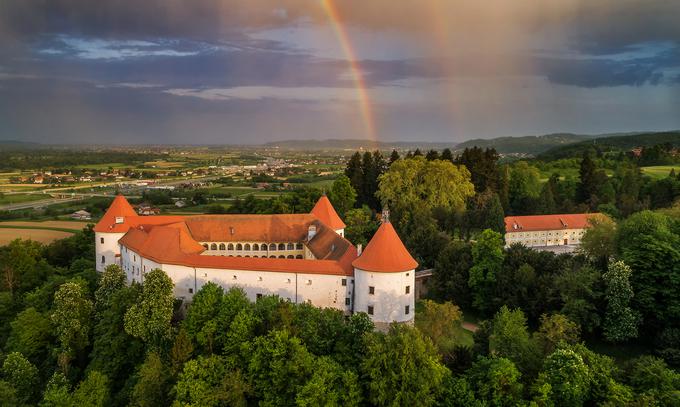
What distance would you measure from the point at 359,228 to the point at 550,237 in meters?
25.6

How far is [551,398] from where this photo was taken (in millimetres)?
26516

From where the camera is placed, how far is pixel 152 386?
30.9 meters

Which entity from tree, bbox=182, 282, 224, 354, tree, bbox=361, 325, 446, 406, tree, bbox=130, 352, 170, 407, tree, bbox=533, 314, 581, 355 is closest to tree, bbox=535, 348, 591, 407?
tree, bbox=533, 314, 581, 355

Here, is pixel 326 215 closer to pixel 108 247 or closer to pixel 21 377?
pixel 108 247

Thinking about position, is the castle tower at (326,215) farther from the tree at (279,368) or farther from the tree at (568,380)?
the tree at (568,380)

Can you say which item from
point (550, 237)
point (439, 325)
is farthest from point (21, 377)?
point (550, 237)

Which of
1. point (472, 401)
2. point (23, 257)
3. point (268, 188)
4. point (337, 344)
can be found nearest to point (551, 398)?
point (472, 401)

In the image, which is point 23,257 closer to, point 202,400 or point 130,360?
point 130,360

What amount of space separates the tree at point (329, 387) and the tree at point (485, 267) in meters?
17.7

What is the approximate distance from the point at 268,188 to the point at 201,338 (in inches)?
3786

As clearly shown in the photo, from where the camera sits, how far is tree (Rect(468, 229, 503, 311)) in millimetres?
43375

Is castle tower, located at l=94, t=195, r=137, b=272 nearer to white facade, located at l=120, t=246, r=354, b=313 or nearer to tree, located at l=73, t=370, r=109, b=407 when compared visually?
white facade, located at l=120, t=246, r=354, b=313

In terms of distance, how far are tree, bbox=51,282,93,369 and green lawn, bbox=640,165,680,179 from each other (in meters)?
79.9

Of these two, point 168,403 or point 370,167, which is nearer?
point 168,403
